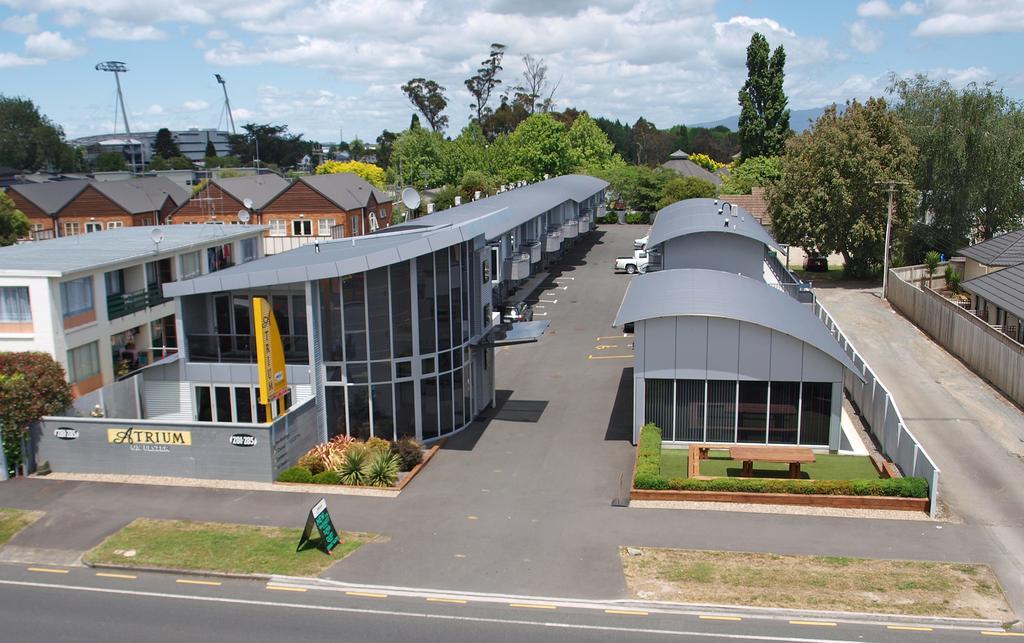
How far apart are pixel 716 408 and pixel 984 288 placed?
1887 cm

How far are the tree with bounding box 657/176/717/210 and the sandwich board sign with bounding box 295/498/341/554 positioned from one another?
205 feet

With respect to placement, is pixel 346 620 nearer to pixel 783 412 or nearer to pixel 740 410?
pixel 740 410

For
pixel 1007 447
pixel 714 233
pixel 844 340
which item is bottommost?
pixel 1007 447

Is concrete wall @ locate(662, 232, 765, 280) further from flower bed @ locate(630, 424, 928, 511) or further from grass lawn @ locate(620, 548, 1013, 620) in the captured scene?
grass lawn @ locate(620, 548, 1013, 620)

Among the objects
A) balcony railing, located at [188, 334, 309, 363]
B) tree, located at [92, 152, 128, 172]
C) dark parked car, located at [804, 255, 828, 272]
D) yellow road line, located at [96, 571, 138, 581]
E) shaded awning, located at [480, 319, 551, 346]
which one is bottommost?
yellow road line, located at [96, 571, 138, 581]

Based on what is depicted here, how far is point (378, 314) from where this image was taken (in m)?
24.3

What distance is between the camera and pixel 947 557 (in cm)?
1819

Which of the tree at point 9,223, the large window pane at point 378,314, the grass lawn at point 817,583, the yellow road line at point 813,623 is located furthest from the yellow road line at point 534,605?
the tree at point 9,223

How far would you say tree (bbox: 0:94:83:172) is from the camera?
132 m

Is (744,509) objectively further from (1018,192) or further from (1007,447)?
(1018,192)

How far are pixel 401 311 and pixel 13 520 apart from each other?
35.4ft

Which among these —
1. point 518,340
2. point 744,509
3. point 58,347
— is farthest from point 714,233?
point 58,347

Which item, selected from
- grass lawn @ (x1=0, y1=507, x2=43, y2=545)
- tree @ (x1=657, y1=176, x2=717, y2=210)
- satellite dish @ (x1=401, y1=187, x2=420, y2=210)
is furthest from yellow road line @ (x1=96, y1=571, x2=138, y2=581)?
tree @ (x1=657, y1=176, x2=717, y2=210)

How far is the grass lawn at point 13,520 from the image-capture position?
19.7m
